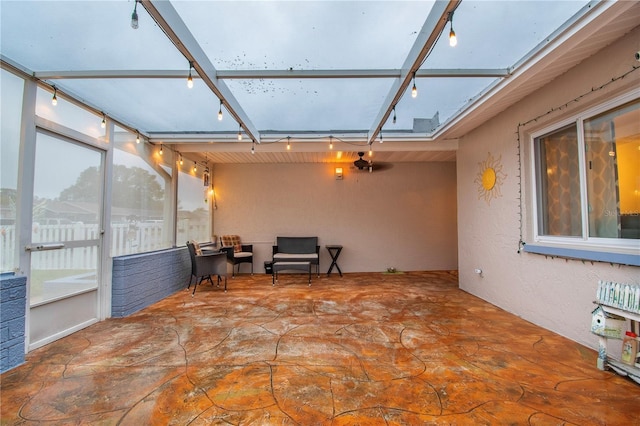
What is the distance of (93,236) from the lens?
3.17 metres

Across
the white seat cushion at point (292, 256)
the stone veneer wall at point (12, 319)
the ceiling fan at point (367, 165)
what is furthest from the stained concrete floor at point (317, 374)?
the ceiling fan at point (367, 165)

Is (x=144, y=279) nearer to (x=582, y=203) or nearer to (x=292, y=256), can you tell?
(x=292, y=256)

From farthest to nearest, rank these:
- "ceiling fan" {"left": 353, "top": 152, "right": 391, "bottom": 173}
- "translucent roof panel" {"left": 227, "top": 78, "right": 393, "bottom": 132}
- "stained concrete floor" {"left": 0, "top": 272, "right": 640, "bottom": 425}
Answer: "ceiling fan" {"left": 353, "top": 152, "right": 391, "bottom": 173}, "translucent roof panel" {"left": 227, "top": 78, "right": 393, "bottom": 132}, "stained concrete floor" {"left": 0, "top": 272, "right": 640, "bottom": 425}

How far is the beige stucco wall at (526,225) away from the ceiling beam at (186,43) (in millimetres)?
3592

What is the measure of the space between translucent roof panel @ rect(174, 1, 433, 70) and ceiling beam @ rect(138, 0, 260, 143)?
2.8 inches

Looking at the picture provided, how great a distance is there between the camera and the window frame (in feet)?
7.40

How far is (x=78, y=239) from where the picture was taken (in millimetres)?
2982

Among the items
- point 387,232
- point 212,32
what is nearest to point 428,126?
point 387,232

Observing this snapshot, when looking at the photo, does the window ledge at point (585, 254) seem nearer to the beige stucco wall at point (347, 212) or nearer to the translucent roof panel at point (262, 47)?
the translucent roof panel at point (262, 47)

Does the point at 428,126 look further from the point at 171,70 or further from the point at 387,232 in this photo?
the point at 171,70

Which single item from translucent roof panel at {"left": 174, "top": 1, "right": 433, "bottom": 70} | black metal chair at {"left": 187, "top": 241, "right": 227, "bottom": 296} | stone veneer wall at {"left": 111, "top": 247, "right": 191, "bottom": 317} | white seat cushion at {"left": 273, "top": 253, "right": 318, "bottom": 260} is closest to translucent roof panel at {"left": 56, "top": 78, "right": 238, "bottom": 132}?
translucent roof panel at {"left": 174, "top": 1, "right": 433, "bottom": 70}

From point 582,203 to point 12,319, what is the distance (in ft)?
17.6

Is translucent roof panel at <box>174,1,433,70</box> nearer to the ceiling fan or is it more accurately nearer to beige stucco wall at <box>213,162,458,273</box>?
the ceiling fan

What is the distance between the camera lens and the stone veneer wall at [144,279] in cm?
339
